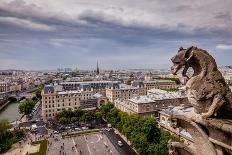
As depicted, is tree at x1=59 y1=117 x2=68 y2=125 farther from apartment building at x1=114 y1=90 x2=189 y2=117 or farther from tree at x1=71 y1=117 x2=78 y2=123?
apartment building at x1=114 y1=90 x2=189 y2=117

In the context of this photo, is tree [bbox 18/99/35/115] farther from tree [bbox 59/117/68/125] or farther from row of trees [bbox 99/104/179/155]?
row of trees [bbox 99/104/179/155]

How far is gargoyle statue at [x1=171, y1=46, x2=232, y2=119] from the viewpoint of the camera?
7109 millimetres

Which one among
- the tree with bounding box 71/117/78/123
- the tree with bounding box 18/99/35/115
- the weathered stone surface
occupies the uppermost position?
the weathered stone surface

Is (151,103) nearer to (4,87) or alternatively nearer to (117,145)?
(117,145)

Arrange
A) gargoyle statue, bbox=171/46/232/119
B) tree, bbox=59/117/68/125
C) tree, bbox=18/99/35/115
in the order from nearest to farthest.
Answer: gargoyle statue, bbox=171/46/232/119 → tree, bbox=59/117/68/125 → tree, bbox=18/99/35/115

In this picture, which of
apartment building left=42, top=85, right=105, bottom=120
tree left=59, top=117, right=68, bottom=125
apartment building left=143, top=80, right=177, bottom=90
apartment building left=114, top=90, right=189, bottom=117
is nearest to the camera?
apartment building left=114, top=90, right=189, bottom=117

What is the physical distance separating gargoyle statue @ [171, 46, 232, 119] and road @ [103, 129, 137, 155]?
46.6 metres

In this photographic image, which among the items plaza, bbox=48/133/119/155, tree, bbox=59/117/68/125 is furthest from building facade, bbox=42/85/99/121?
plaza, bbox=48/133/119/155

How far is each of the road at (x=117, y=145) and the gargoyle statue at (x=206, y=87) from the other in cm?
4665

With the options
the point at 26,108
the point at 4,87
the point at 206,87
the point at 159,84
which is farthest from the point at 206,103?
the point at 4,87

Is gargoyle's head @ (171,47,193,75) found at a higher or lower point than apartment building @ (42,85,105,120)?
higher

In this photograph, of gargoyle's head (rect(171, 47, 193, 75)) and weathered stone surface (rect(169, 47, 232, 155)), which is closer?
weathered stone surface (rect(169, 47, 232, 155))

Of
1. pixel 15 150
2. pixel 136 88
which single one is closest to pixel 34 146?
pixel 15 150

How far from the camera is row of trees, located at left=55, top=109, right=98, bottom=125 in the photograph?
78.1m
